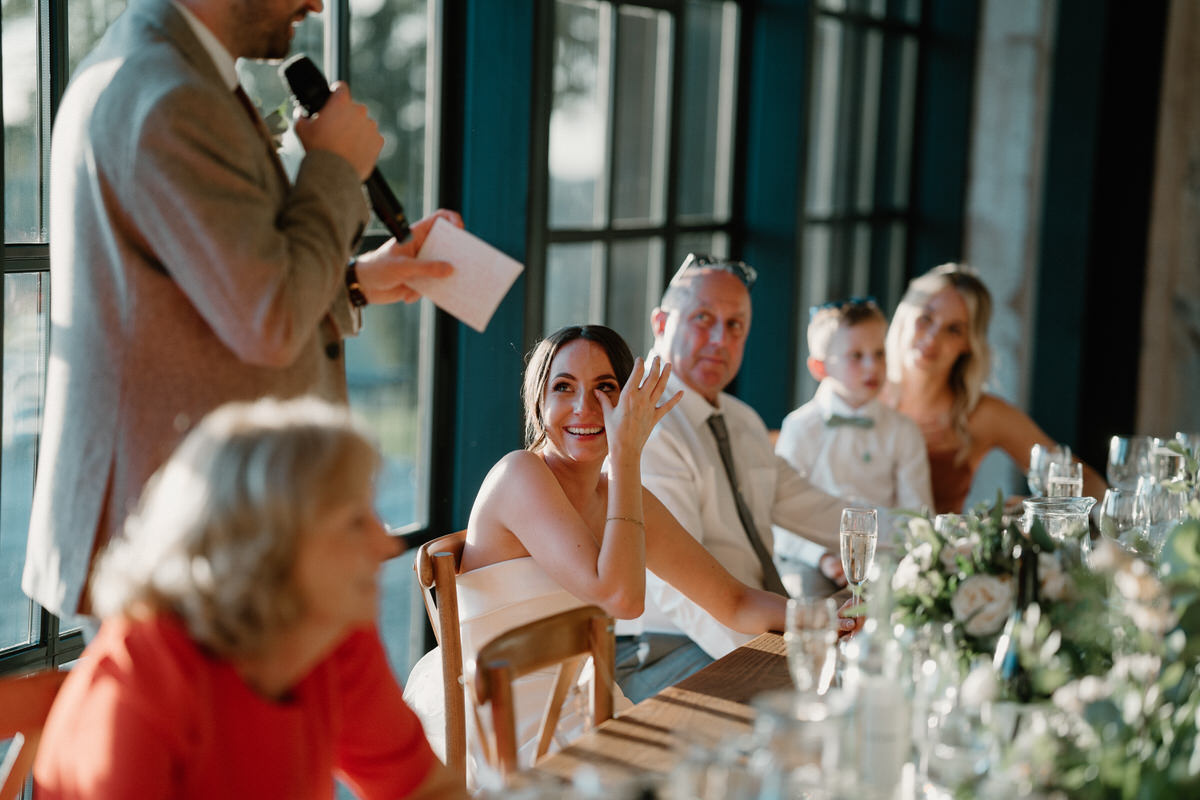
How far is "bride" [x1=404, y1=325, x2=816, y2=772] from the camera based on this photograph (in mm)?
2062

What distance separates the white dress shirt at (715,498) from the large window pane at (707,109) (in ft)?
4.16

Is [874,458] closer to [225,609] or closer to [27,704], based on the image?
[27,704]

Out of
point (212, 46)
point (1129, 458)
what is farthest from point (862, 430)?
point (212, 46)

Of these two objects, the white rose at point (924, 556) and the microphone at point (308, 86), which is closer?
the white rose at point (924, 556)

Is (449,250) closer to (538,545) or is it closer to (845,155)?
(538,545)

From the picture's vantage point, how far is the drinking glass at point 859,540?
2025mm

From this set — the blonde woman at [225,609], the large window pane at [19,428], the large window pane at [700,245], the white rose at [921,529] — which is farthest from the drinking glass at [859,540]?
the large window pane at [700,245]

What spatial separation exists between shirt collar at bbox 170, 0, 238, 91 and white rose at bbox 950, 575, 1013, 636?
3.65 feet

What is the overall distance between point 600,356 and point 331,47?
1.02 m

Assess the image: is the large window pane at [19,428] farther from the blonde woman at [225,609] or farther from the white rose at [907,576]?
the white rose at [907,576]

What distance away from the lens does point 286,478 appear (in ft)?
3.67

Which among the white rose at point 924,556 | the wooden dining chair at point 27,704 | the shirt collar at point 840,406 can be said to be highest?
the white rose at point 924,556

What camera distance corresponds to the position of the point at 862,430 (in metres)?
3.49

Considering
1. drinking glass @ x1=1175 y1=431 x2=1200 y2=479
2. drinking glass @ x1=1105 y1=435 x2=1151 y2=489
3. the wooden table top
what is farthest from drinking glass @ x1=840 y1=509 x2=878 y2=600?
drinking glass @ x1=1105 y1=435 x2=1151 y2=489
